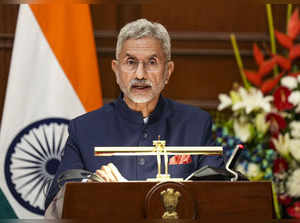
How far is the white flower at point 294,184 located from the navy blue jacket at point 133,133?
899 mm

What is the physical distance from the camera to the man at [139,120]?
2.37m

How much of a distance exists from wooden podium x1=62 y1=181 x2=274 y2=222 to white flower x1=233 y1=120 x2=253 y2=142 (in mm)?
1913

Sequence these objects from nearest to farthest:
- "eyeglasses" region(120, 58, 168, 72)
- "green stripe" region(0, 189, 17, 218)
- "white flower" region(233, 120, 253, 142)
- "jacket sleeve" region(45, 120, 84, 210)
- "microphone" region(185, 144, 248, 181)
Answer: "microphone" region(185, 144, 248, 181)
"jacket sleeve" region(45, 120, 84, 210)
"eyeglasses" region(120, 58, 168, 72)
"green stripe" region(0, 189, 17, 218)
"white flower" region(233, 120, 253, 142)

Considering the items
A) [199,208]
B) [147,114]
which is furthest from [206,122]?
[199,208]

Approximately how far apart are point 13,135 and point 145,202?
2127 millimetres

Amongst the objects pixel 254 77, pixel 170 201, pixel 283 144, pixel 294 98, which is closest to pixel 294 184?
pixel 283 144

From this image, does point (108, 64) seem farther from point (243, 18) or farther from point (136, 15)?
point (243, 18)

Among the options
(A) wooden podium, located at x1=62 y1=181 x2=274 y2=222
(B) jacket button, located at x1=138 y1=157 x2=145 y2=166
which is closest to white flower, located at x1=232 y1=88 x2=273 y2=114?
(B) jacket button, located at x1=138 y1=157 x2=145 y2=166

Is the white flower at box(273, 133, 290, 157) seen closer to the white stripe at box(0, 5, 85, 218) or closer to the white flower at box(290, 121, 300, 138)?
the white flower at box(290, 121, 300, 138)

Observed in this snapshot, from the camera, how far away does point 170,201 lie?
1396mm

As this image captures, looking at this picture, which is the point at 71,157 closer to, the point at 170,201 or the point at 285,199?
the point at 170,201

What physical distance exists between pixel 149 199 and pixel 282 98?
83.8 inches

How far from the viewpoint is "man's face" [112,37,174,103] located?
2414 millimetres

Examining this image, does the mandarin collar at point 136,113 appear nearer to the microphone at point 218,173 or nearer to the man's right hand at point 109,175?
the man's right hand at point 109,175
